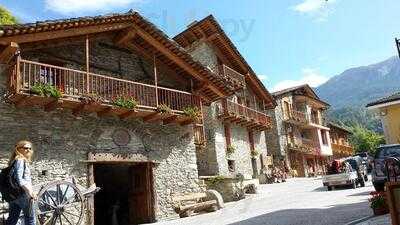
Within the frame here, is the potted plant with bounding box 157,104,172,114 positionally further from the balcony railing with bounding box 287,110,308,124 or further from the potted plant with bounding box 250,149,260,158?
the balcony railing with bounding box 287,110,308,124

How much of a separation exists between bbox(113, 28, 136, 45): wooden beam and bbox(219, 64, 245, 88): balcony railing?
496 inches

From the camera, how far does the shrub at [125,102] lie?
1455 cm

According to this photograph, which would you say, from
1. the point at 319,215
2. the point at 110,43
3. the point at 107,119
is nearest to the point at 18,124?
the point at 107,119

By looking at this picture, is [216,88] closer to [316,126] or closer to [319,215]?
[319,215]

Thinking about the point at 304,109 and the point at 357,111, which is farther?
the point at 357,111

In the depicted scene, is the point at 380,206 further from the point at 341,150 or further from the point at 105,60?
the point at 341,150

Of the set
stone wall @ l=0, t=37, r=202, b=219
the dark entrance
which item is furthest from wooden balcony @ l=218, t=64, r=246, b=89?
the dark entrance

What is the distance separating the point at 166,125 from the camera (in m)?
17.5

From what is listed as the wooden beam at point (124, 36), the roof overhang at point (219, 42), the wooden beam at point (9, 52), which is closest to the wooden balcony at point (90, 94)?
the wooden beam at point (9, 52)

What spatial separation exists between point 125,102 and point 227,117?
14.5 meters

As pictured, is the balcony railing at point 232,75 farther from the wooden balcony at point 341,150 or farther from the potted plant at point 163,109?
the wooden balcony at point 341,150

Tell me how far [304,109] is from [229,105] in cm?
1928

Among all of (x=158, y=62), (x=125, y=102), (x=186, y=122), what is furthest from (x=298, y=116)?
(x=125, y=102)

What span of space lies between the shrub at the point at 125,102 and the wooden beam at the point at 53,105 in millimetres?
1794
